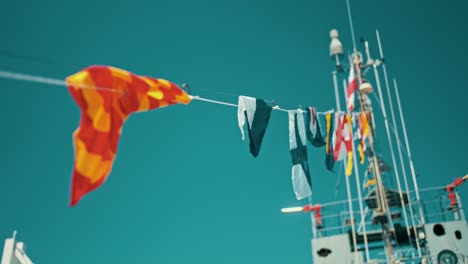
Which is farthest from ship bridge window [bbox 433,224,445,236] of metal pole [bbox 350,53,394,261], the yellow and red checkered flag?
the yellow and red checkered flag

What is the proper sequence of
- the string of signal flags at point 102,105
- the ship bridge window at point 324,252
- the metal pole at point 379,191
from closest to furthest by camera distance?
the string of signal flags at point 102,105, the metal pole at point 379,191, the ship bridge window at point 324,252

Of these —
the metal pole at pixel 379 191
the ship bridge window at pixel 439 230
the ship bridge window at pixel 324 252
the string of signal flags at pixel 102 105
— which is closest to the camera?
the string of signal flags at pixel 102 105

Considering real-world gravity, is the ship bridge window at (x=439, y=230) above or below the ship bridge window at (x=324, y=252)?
above

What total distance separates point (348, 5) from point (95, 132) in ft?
58.3

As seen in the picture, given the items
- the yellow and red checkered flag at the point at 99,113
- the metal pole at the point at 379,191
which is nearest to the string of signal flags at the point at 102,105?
the yellow and red checkered flag at the point at 99,113

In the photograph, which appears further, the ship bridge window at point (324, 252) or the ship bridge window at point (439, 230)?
the ship bridge window at point (324, 252)

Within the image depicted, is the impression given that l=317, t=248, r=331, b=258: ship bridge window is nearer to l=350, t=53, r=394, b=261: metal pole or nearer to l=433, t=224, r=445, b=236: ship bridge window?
l=350, t=53, r=394, b=261: metal pole

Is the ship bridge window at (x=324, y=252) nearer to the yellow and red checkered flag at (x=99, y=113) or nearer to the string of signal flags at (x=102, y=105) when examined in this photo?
the string of signal flags at (x=102, y=105)

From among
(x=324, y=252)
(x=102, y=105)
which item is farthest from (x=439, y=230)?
(x=102, y=105)

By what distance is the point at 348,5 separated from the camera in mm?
20781

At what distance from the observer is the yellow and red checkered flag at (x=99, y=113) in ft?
16.4

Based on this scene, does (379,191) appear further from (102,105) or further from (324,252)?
(102,105)

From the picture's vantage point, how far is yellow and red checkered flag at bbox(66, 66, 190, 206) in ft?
16.4

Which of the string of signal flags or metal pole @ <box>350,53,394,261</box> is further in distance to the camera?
metal pole @ <box>350,53,394,261</box>
